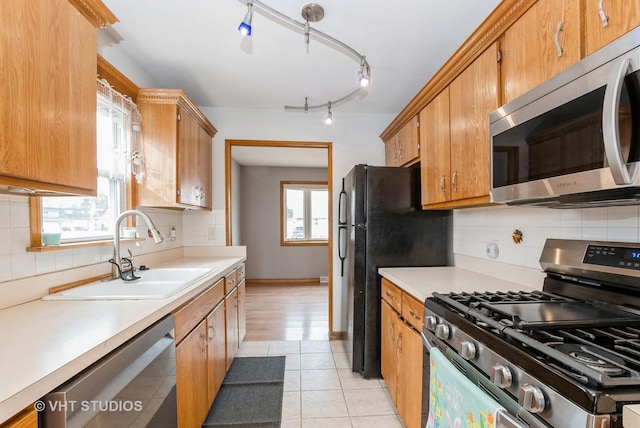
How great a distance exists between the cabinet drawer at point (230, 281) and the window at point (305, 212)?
336 centimetres

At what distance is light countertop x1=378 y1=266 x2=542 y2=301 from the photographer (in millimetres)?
1528

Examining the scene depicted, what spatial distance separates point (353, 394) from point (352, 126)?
251 cm

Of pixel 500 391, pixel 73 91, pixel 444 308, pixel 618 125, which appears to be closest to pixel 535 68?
pixel 618 125

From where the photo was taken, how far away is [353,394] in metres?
2.10

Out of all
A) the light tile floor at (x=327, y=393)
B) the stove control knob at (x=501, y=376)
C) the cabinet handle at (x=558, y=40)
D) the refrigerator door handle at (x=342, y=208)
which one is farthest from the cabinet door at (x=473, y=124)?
the light tile floor at (x=327, y=393)

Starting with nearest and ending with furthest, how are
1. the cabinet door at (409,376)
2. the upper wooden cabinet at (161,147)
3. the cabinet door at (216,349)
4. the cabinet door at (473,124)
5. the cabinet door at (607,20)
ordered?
the cabinet door at (607,20), the cabinet door at (473,124), the cabinet door at (409,376), the cabinet door at (216,349), the upper wooden cabinet at (161,147)

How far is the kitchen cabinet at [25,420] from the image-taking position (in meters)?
0.58

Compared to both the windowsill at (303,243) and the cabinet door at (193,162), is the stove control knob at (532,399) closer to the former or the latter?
the cabinet door at (193,162)

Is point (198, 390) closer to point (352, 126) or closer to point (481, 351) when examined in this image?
point (481, 351)

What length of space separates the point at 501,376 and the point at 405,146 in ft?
6.45

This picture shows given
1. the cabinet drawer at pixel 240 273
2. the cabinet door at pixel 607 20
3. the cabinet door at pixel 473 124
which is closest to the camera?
the cabinet door at pixel 607 20

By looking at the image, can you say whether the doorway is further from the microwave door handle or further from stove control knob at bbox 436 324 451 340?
the microwave door handle

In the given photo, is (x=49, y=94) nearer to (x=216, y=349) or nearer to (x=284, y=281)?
(x=216, y=349)

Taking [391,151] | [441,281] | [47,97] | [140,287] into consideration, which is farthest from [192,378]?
[391,151]
